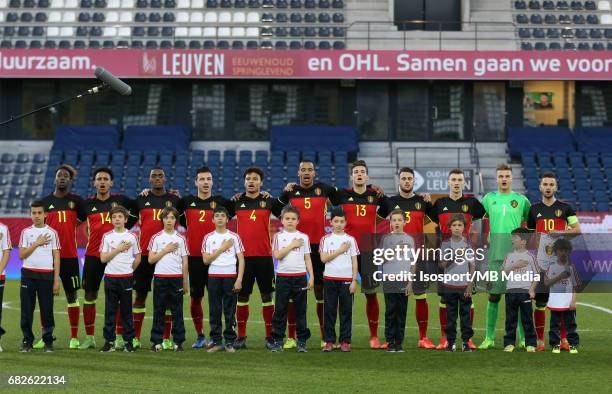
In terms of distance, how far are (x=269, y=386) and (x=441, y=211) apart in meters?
3.73

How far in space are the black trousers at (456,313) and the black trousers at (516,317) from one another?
0.43 meters

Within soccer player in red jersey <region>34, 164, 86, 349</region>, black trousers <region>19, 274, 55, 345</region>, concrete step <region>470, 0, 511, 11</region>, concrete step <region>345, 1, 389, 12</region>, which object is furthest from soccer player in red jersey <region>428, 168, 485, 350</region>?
concrete step <region>470, 0, 511, 11</region>

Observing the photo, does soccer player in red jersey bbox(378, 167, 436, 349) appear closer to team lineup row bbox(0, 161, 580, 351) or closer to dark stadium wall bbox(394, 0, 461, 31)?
team lineup row bbox(0, 161, 580, 351)

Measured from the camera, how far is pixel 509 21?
31109 mm

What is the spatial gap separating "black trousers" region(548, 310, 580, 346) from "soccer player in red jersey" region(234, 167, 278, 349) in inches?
120

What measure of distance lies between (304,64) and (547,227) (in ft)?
58.4

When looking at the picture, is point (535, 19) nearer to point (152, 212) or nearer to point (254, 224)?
point (254, 224)

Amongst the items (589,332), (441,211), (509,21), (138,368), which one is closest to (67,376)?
(138,368)

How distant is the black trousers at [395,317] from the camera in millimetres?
11562

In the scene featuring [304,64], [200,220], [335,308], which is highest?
[304,64]

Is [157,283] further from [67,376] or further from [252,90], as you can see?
[252,90]

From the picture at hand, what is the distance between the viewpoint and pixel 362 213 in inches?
476

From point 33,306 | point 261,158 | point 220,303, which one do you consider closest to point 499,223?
point 220,303

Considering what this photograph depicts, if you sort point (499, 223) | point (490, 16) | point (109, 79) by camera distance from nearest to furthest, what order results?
point (109, 79) → point (499, 223) → point (490, 16)
